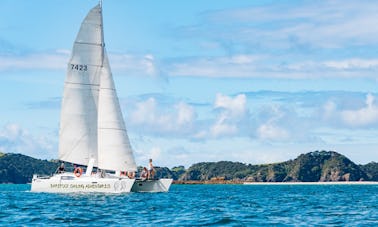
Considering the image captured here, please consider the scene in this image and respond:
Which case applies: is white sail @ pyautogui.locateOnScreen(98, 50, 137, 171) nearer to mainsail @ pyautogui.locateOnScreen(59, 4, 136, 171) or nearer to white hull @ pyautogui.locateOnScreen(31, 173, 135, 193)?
mainsail @ pyautogui.locateOnScreen(59, 4, 136, 171)

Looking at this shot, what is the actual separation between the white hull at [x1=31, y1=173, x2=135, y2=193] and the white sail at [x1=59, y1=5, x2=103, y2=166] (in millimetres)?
3666

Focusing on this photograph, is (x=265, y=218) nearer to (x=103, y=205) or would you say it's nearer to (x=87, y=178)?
(x=103, y=205)

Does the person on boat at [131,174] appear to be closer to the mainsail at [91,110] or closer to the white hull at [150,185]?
the white hull at [150,185]

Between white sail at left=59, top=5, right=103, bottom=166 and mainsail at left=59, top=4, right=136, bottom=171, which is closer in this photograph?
mainsail at left=59, top=4, right=136, bottom=171

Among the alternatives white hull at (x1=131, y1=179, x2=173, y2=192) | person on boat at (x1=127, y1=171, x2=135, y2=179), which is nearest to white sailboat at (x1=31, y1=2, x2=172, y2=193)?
white hull at (x1=131, y1=179, x2=173, y2=192)

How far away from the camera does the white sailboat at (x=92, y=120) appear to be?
88438 mm

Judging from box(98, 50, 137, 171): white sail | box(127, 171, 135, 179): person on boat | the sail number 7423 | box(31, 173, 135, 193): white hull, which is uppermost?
the sail number 7423

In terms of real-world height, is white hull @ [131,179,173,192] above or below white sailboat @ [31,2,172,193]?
below

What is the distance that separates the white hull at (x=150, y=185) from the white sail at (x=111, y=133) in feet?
6.33

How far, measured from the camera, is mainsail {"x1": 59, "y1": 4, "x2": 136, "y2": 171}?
88.8 m

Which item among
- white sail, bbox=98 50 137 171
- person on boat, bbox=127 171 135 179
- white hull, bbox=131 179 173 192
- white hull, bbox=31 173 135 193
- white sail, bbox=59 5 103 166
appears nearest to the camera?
white hull, bbox=31 173 135 193

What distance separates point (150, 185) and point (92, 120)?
10.7 metres

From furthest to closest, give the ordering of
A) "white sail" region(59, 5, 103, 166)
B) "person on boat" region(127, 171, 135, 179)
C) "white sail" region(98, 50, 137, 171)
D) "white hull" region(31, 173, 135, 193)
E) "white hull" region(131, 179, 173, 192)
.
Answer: "person on boat" region(127, 171, 135, 179), "white sail" region(59, 5, 103, 166), "white hull" region(131, 179, 173, 192), "white sail" region(98, 50, 137, 171), "white hull" region(31, 173, 135, 193)

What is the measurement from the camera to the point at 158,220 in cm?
5128
